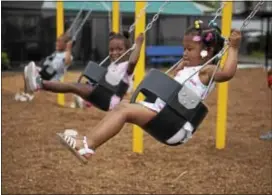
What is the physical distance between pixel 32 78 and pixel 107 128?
2100 millimetres

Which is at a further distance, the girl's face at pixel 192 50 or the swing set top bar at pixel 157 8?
the swing set top bar at pixel 157 8

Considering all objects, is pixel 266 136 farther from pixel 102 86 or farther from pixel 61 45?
pixel 102 86

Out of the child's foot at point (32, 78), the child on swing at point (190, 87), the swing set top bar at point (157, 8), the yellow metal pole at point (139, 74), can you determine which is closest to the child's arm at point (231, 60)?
the child on swing at point (190, 87)

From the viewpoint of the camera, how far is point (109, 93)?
3.90 m

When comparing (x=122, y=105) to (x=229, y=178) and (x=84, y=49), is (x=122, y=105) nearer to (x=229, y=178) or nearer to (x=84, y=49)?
(x=229, y=178)

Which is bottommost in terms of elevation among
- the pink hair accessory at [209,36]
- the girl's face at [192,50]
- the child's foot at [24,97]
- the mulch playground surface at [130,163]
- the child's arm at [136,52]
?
the child's foot at [24,97]

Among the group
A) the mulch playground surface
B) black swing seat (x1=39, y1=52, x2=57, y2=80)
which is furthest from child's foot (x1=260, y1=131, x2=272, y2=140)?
black swing seat (x1=39, y1=52, x2=57, y2=80)

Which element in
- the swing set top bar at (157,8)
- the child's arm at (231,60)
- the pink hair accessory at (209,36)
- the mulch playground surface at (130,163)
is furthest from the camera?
the swing set top bar at (157,8)

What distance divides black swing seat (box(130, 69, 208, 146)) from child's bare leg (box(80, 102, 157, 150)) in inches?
2.2

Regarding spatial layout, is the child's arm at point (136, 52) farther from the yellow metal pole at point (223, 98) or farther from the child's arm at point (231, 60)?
the yellow metal pole at point (223, 98)

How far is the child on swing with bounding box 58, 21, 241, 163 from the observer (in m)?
2.77

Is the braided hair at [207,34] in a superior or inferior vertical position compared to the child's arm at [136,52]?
superior

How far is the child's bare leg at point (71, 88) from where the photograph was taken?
405cm

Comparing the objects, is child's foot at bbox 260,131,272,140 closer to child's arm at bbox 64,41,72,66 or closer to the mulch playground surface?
the mulch playground surface
